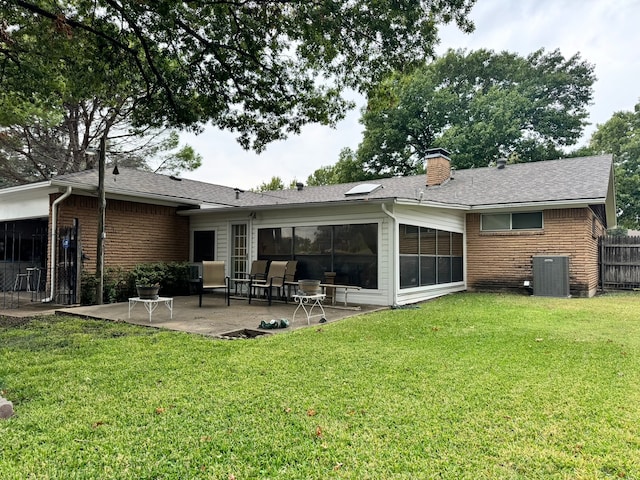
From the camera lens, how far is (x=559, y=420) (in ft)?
9.67

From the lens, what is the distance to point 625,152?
83.8ft

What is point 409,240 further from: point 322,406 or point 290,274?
point 322,406

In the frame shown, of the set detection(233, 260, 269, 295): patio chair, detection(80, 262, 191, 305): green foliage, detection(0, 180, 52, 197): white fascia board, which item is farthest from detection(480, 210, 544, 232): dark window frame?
detection(0, 180, 52, 197): white fascia board

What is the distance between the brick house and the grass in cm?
383

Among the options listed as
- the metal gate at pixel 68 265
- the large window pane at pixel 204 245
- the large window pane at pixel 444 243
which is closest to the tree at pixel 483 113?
the large window pane at pixel 444 243

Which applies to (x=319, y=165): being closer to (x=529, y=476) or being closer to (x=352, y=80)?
(x=352, y=80)

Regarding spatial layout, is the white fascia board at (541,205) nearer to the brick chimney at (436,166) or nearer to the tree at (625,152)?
the brick chimney at (436,166)

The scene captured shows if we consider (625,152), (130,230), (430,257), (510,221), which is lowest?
(430,257)

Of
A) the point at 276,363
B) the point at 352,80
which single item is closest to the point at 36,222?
the point at 352,80

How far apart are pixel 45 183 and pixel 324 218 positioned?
20.8 ft

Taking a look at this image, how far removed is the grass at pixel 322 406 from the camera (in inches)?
93.0

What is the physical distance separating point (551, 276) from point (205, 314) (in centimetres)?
921

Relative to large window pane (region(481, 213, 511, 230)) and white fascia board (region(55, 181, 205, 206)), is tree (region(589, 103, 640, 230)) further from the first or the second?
white fascia board (region(55, 181, 205, 206))

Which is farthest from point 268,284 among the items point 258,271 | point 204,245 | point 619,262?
point 619,262
